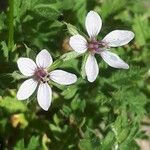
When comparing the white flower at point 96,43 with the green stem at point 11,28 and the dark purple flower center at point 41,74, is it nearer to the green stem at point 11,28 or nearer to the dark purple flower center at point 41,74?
the dark purple flower center at point 41,74

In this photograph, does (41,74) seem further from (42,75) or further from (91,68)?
(91,68)

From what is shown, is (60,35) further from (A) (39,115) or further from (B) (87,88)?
(A) (39,115)

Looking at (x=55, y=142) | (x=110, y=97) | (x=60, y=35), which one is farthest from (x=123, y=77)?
(x=55, y=142)

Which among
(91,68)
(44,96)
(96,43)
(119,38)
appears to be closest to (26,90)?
(44,96)

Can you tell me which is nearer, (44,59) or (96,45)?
(44,59)

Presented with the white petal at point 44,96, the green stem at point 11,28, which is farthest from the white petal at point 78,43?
the green stem at point 11,28
